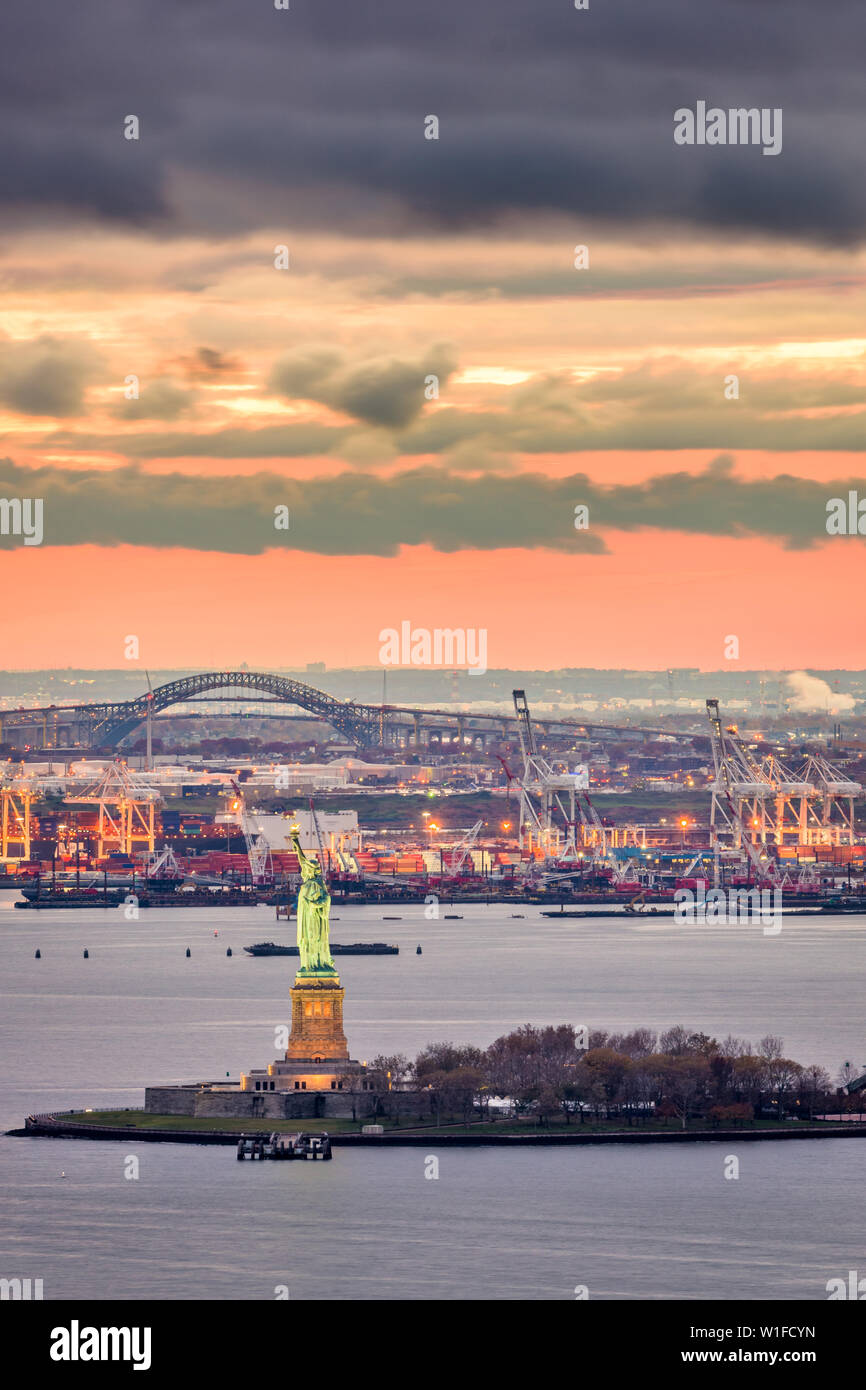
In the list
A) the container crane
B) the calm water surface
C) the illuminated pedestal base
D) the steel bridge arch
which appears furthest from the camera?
the steel bridge arch

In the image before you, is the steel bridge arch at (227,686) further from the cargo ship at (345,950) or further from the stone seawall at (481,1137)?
the stone seawall at (481,1137)

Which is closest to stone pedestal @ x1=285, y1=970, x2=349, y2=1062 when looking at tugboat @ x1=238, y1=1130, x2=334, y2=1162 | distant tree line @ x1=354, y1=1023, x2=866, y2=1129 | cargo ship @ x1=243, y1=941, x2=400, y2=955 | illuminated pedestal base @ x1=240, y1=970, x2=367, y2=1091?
illuminated pedestal base @ x1=240, y1=970, x2=367, y2=1091

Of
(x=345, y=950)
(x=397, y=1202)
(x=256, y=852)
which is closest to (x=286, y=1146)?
(x=397, y=1202)

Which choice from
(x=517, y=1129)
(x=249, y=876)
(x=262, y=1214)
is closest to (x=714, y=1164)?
(x=517, y=1129)

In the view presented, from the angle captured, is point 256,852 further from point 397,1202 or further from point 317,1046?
point 397,1202

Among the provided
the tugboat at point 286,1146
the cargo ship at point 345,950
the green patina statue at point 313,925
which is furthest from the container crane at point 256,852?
the tugboat at point 286,1146

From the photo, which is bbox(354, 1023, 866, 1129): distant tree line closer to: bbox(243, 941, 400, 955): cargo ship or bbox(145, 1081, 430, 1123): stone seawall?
bbox(145, 1081, 430, 1123): stone seawall

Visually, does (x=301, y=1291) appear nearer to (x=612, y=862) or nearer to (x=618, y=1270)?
(x=618, y=1270)

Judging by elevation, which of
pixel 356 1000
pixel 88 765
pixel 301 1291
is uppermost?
pixel 88 765
